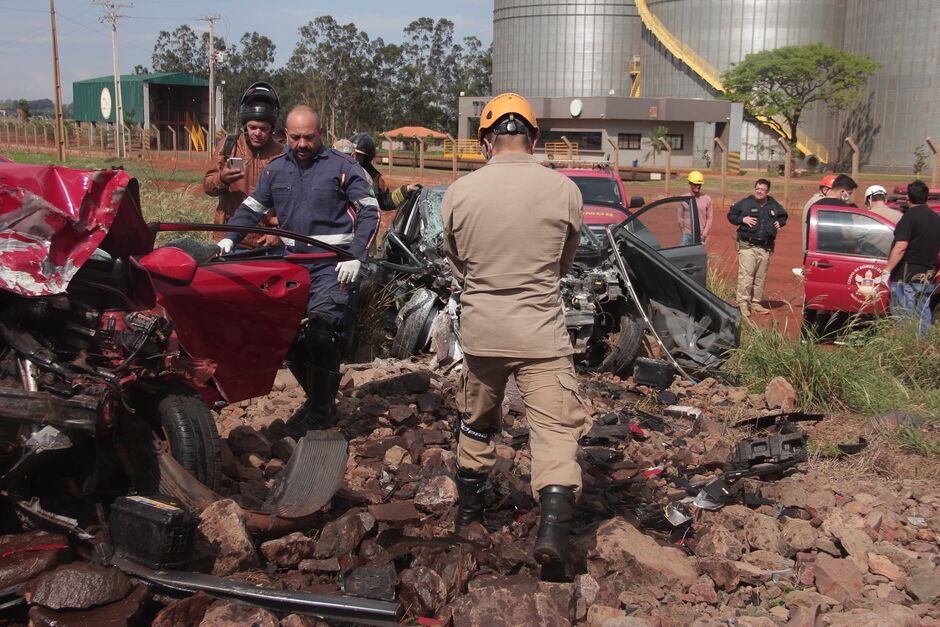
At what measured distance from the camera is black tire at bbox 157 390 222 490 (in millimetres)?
3785

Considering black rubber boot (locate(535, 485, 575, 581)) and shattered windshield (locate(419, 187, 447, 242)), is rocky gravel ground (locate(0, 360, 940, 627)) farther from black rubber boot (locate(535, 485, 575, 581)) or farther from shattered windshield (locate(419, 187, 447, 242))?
shattered windshield (locate(419, 187, 447, 242))

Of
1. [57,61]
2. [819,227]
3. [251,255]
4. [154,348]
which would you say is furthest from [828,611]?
[57,61]

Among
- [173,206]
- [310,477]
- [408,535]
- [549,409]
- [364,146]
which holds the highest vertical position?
[364,146]

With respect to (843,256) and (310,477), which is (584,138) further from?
(310,477)

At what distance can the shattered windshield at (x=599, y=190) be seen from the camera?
12.9 metres

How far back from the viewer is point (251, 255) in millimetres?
4902

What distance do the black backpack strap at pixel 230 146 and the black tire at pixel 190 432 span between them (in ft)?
9.18

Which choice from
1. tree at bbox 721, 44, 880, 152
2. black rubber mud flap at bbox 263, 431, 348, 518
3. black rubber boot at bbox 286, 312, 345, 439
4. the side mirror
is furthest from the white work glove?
tree at bbox 721, 44, 880, 152

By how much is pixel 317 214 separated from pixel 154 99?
6556 centimetres

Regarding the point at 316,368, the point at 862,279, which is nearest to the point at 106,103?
the point at 862,279

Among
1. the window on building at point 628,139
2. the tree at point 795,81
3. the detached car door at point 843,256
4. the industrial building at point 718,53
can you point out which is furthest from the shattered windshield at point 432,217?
the window on building at point 628,139

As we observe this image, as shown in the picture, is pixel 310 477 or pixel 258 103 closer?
pixel 310 477

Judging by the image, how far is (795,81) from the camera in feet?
166

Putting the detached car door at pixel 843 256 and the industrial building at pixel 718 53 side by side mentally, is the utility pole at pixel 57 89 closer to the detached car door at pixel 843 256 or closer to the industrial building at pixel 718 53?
the industrial building at pixel 718 53
